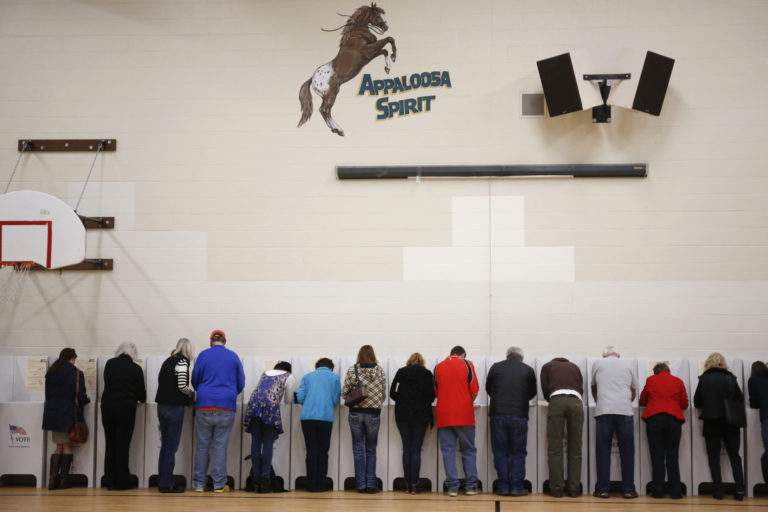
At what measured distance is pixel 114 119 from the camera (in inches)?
371

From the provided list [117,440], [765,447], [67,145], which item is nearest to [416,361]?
[117,440]

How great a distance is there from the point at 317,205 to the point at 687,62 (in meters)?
4.60

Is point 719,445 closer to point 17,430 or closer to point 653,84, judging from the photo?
point 653,84

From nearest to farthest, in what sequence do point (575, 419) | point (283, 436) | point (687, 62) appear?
point (575, 419) → point (283, 436) → point (687, 62)

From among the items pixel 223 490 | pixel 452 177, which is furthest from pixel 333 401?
pixel 452 177

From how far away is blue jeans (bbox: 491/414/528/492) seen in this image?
797 cm

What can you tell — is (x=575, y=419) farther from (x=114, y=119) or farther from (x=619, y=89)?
(x=114, y=119)

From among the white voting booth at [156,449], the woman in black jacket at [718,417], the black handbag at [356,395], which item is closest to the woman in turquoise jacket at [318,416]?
the black handbag at [356,395]

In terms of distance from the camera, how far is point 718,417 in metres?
7.91

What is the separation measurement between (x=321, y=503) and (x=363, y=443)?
847 millimetres

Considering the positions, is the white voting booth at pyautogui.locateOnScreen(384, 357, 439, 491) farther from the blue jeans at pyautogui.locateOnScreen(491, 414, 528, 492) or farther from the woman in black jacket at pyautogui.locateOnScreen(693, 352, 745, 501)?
the woman in black jacket at pyautogui.locateOnScreen(693, 352, 745, 501)

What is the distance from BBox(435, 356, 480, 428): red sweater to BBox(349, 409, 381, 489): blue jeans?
673 mm

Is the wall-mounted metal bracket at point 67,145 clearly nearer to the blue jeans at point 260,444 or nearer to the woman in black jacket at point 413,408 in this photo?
the blue jeans at point 260,444

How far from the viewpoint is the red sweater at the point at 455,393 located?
7.94 m
